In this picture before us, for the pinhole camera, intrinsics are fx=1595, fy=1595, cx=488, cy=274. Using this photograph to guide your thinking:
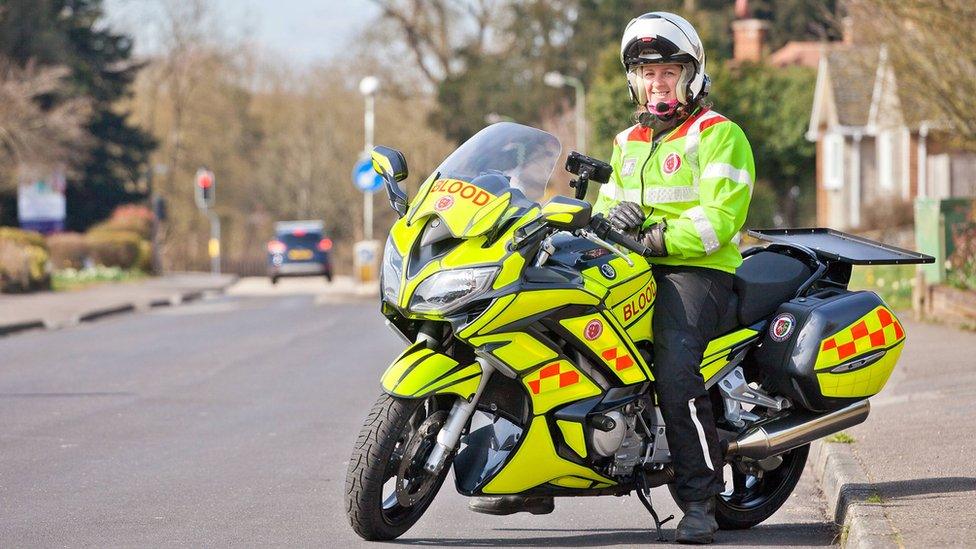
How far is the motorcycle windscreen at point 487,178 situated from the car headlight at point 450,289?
0.48 feet

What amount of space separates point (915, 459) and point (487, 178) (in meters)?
3.22

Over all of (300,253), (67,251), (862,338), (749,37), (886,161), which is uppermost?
(749,37)

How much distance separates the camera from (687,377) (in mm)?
6305

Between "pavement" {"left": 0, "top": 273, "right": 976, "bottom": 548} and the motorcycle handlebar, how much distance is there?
4.51 feet

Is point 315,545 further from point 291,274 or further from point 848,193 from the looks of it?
point 848,193

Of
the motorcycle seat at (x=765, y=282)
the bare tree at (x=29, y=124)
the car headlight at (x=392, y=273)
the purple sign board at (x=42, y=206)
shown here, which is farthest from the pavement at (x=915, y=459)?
the purple sign board at (x=42, y=206)

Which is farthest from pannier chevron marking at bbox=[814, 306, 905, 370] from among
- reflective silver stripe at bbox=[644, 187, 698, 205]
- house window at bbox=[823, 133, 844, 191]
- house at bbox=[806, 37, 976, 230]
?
house window at bbox=[823, 133, 844, 191]

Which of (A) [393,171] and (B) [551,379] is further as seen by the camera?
(A) [393,171]

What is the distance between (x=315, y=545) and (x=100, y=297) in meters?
25.0

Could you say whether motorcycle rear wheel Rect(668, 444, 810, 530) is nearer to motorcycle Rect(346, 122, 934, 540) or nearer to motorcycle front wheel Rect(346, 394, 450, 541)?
motorcycle Rect(346, 122, 934, 540)

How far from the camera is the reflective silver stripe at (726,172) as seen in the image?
6.34 m

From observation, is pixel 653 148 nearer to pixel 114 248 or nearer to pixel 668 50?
pixel 668 50

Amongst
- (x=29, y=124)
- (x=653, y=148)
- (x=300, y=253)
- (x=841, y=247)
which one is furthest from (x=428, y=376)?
(x=300, y=253)

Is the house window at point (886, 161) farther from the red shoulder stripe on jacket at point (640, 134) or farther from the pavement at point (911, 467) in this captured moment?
the red shoulder stripe on jacket at point (640, 134)
